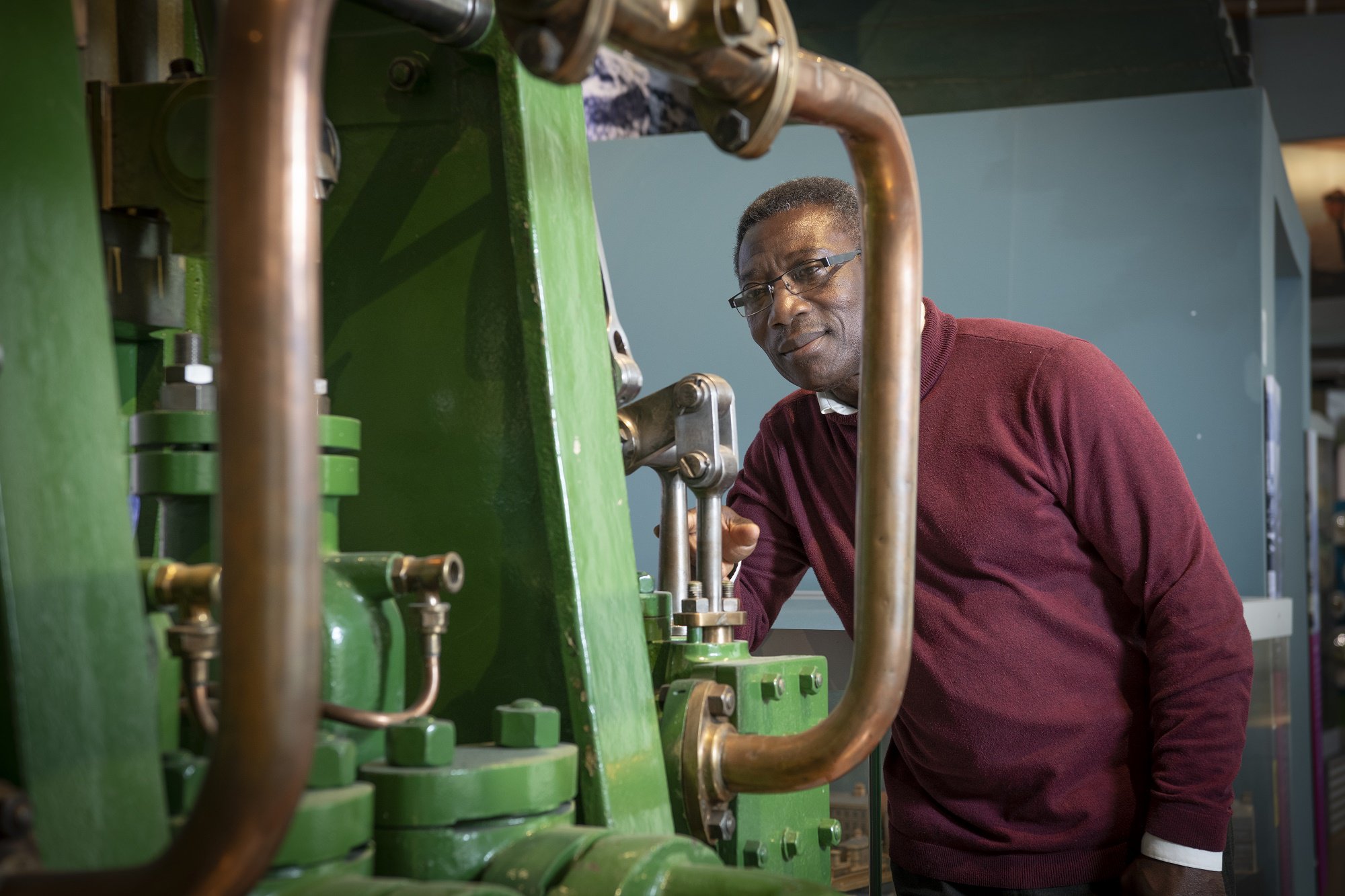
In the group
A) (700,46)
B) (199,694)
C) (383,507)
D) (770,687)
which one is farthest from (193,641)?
(770,687)

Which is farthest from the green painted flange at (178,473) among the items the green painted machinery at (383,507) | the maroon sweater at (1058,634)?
the maroon sweater at (1058,634)

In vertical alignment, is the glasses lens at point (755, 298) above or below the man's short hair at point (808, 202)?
below

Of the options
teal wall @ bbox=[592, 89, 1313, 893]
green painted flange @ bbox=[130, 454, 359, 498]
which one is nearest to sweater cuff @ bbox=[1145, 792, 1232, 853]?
green painted flange @ bbox=[130, 454, 359, 498]

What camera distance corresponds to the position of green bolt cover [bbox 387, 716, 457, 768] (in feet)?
1.97

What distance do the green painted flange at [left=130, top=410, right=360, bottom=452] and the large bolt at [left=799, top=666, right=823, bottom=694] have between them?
1.49ft

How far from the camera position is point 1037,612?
4.95ft

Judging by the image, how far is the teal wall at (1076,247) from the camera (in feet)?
10.9

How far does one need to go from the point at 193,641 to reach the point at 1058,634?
1.17 m

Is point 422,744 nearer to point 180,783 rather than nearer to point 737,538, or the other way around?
point 180,783

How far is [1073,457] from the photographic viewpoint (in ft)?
4.88

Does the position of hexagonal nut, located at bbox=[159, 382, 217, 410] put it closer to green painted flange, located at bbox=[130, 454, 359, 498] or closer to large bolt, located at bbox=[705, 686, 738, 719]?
green painted flange, located at bbox=[130, 454, 359, 498]

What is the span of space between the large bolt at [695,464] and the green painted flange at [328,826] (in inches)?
19.5

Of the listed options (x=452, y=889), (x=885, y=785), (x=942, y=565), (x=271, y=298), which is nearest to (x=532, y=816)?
(x=452, y=889)

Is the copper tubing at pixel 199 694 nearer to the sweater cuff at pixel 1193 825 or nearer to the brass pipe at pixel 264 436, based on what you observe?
the brass pipe at pixel 264 436
